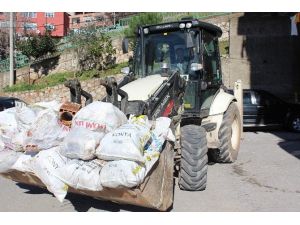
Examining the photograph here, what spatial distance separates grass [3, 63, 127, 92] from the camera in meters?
23.5

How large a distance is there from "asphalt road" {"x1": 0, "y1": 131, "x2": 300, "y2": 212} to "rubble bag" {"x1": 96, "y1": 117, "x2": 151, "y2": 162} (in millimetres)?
1279

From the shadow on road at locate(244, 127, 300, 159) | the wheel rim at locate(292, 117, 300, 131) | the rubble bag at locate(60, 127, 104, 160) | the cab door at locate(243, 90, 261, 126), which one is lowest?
the shadow on road at locate(244, 127, 300, 159)

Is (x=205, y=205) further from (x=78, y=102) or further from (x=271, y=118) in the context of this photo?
(x=271, y=118)

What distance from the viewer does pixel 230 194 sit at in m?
6.46

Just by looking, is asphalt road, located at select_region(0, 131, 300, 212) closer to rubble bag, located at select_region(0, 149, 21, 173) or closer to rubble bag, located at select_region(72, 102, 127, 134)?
rubble bag, located at select_region(0, 149, 21, 173)

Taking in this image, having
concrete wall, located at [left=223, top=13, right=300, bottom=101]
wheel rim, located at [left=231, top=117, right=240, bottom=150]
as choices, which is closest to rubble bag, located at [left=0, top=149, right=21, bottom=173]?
wheel rim, located at [left=231, top=117, right=240, bottom=150]

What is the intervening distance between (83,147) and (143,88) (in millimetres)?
1990

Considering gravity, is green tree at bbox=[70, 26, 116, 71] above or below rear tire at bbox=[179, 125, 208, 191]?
above

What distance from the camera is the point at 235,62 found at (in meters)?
19.7

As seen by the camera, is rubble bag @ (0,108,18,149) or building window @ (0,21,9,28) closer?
rubble bag @ (0,108,18,149)

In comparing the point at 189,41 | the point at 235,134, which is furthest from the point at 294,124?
the point at 189,41

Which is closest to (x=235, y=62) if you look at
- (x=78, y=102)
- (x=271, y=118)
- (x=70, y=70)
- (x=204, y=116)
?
(x=271, y=118)

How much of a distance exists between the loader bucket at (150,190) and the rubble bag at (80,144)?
417mm

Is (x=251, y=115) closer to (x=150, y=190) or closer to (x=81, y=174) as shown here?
(x=150, y=190)
